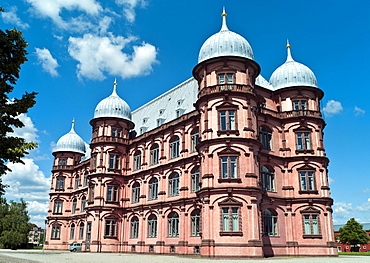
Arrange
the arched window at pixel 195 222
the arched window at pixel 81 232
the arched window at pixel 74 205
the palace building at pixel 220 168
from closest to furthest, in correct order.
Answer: the palace building at pixel 220 168 → the arched window at pixel 195 222 → the arched window at pixel 81 232 → the arched window at pixel 74 205

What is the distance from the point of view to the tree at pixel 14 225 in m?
68.8

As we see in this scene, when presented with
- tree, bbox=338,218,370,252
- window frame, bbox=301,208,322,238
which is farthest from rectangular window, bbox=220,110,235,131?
tree, bbox=338,218,370,252

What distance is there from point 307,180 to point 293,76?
12.7m

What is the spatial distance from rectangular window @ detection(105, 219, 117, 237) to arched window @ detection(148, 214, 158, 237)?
6.67 meters

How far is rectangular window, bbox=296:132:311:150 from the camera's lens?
42031mm

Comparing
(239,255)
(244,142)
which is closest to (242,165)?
(244,142)

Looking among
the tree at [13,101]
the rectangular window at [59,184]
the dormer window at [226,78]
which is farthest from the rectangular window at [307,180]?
the rectangular window at [59,184]

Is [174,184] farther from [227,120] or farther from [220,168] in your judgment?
[227,120]

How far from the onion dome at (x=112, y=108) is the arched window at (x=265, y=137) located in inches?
923

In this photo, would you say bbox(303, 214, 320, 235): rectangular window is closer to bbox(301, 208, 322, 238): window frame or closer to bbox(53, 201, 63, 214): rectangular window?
bbox(301, 208, 322, 238): window frame

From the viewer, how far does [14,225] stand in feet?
237

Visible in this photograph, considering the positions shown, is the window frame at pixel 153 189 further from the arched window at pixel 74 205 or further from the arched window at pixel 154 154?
the arched window at pixel 74 205

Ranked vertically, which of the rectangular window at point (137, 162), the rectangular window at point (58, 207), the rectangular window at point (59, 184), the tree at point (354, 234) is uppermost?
the rectangular window at point (137, 162)

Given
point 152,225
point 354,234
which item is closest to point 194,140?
point 152,225
